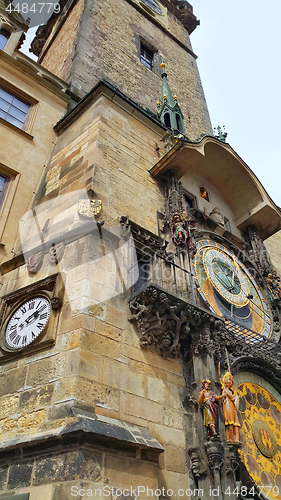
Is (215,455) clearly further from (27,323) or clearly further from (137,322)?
(27,323)

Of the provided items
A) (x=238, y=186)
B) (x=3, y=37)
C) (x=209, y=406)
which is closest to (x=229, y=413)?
(x=209, y=406)

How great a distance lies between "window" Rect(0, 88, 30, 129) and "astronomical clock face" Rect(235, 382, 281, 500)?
25.5 ft

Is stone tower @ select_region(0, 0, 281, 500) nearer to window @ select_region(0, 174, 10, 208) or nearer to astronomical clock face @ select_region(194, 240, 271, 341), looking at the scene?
astronomical clock face @ select_region(194, 240, 271, 341)

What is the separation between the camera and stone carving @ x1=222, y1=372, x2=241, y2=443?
6219 millimetres

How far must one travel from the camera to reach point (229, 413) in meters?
6.35

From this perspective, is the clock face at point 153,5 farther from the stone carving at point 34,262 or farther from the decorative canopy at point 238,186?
the stone carving at point 34,262

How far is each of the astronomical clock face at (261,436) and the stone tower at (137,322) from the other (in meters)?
0.03

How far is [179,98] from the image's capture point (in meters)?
17.0

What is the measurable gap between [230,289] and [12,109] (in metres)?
6.71

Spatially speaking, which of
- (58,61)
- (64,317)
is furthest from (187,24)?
(64,317)

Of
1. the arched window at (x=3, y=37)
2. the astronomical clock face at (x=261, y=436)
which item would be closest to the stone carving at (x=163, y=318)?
the astronomical clock face at (x=261, y=436)

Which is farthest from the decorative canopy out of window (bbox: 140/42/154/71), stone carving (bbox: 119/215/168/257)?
window (bbox: 140/42/154/71)

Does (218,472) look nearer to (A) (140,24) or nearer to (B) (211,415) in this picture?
(B) (211,415)

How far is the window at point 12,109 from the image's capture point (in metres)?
10.1
